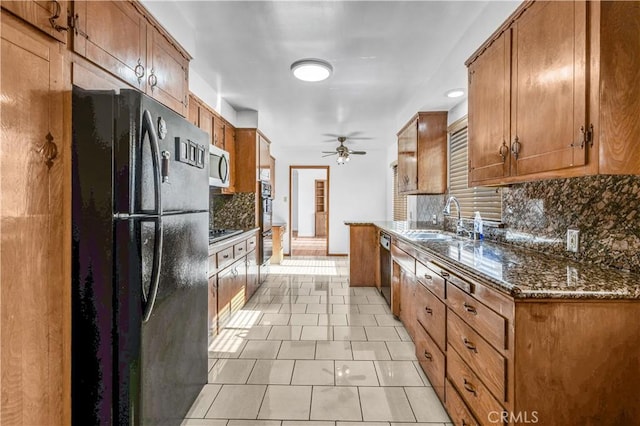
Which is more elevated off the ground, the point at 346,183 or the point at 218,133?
the point at 218,133

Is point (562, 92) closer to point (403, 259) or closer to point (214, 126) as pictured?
point (403, 259)

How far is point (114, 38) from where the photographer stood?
166 centimetres

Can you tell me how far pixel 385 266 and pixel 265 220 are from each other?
196 centimetres

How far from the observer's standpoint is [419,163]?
3951 mm

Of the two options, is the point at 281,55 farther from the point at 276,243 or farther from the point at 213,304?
the point at 276,243

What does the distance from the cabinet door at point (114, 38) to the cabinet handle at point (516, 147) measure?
2141mm

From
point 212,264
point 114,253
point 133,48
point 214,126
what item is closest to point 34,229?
point 114,253

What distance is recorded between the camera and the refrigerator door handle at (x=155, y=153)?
4.56 ft

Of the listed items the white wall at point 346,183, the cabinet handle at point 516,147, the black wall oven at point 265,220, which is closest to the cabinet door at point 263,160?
the black wall oven at point 265,220

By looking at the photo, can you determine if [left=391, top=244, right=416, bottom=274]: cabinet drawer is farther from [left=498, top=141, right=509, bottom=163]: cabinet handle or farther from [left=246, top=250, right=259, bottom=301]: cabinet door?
[left=246, top=250, right=259, bottom=301]: cabinet door

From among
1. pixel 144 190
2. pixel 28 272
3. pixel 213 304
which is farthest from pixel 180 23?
pixel 213 304

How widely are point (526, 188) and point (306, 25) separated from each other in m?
1.97

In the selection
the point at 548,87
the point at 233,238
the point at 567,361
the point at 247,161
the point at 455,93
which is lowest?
the point at 567,361

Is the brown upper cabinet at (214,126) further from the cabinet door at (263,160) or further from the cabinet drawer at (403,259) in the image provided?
the cabinet drawer at (403,259)
